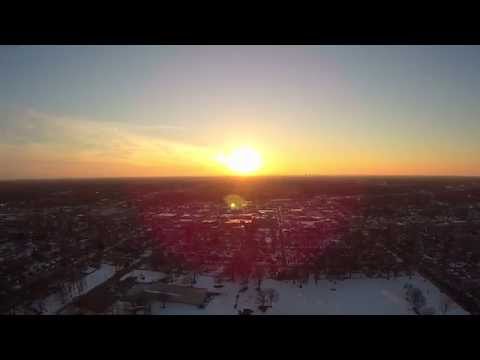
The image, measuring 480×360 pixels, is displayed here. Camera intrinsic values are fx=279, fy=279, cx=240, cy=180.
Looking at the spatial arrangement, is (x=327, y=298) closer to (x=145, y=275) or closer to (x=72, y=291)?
(x=145, y=275)

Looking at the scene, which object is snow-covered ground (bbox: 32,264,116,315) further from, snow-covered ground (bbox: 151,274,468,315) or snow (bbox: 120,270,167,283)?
snow-covered ground (bbox: 151,274,468,315)

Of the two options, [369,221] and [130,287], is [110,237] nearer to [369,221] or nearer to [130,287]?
[130,287]

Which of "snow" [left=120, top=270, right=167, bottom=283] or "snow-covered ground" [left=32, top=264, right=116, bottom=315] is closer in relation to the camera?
"snow-covered ground" [left=32, top=264, right=116, bottom=315]

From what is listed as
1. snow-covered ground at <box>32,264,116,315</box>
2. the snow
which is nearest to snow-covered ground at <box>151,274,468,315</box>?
the snow

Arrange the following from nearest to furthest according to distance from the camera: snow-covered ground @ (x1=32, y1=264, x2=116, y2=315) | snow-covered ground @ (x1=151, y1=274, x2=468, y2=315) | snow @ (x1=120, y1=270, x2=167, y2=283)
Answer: snow-covered ground @ (x1=151, y1=274, x2=468, y2=315)
snow-covered ground @ (x1=32, y1=264, x2=116, y2=315)
snow @ (x1=120, y1=270, x2=167, y2=283)

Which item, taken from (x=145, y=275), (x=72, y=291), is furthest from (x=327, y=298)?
(x=72, y=291)

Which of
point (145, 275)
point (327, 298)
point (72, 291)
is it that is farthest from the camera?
point (145, 275)
